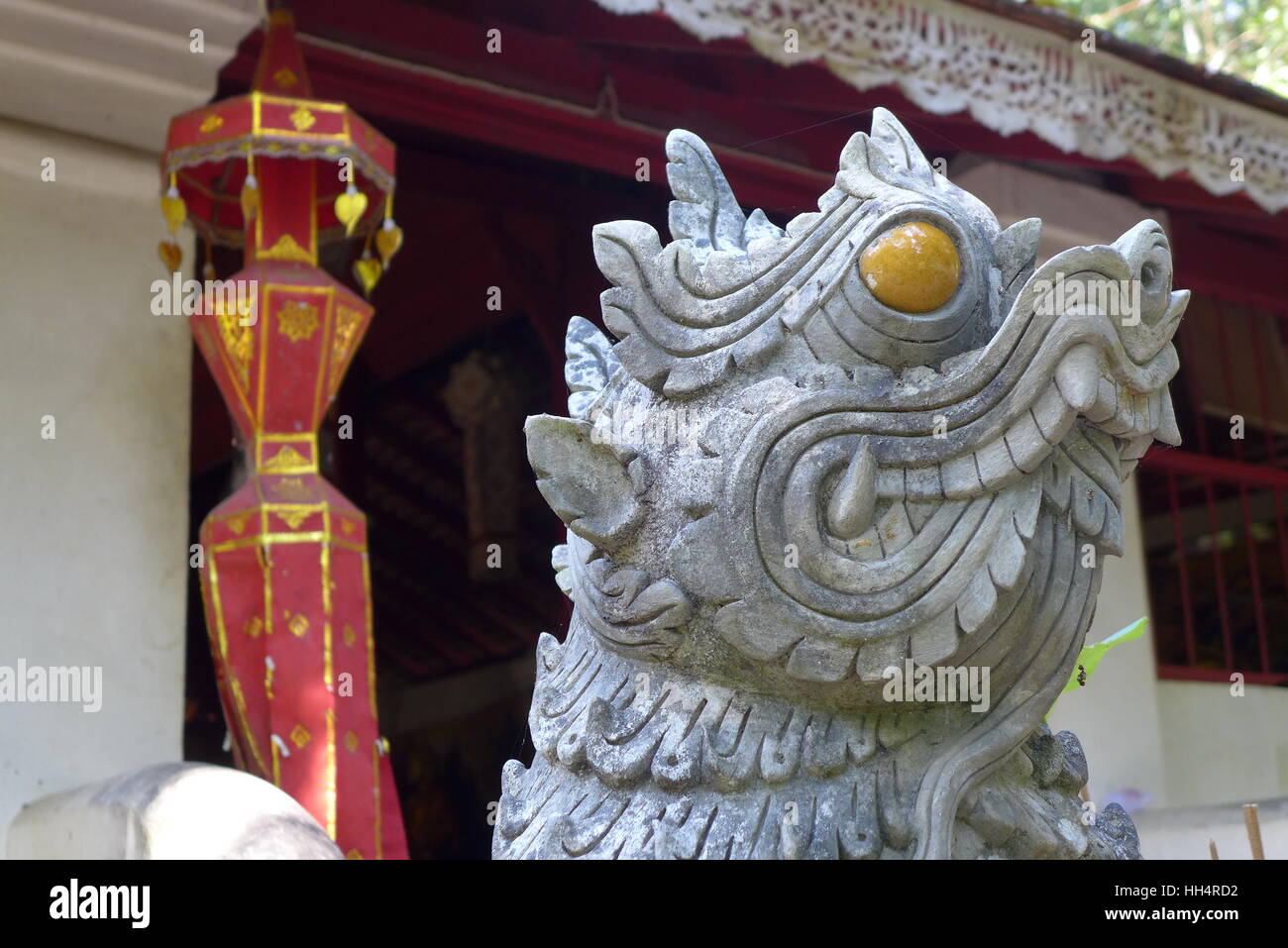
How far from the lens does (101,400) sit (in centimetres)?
341

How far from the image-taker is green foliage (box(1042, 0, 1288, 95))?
30.6 ft

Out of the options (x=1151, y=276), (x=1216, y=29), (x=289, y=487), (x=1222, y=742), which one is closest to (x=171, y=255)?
(x=289, y=487)

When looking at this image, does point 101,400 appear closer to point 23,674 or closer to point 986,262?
point 23,674

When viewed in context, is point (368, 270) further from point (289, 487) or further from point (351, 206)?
point (289, 487)

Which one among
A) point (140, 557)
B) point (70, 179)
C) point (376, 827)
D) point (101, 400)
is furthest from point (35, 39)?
point (376, 827)

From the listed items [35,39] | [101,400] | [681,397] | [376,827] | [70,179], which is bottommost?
[376,827]

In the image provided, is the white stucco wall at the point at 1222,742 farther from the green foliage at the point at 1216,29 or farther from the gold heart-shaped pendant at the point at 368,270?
the green foliage at the point at 1216,29

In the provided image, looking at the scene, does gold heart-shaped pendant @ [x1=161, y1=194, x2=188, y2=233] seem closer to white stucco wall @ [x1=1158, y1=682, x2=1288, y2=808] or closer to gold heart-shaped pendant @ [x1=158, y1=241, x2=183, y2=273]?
gold heart-shaped pendant @ [x1=158, y1=241, x2=183, y2=273]

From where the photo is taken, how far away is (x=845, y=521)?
1.36 metres

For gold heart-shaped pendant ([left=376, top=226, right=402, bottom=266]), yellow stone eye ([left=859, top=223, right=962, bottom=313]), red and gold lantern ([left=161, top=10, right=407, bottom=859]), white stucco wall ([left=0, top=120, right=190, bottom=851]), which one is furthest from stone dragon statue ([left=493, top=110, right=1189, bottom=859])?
white stucco wall ([left=0, top=120, right=190, bottom=851])

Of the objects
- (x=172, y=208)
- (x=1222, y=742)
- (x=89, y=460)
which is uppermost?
(x=172, y=208)

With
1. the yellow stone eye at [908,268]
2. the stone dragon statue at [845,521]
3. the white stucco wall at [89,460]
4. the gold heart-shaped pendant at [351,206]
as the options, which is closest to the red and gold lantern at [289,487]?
the gold heart-shaped pendant at [351,206]

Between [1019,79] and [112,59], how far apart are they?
209 cm
